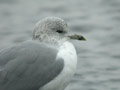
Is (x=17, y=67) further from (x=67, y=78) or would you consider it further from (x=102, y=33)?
(x=102, y=33)

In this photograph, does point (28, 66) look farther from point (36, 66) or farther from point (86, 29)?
point (86, 29)

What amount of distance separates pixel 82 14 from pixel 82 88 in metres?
3.17

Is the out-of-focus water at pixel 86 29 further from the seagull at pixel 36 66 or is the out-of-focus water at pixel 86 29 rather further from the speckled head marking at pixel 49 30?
the seagull at pixel 36 66

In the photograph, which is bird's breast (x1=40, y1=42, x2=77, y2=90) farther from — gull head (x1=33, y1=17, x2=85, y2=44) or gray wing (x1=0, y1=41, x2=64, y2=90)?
gull head (x1=33, y1=17, x2=85, y2=44)

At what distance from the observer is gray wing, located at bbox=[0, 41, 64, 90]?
6.39m

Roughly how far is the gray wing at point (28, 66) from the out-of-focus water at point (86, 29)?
2.29 m

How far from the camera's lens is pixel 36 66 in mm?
6488

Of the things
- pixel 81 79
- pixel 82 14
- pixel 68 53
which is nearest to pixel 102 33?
pixel 82 14

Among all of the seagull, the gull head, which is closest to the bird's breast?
the seagull

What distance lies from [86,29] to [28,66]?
471 centimetres

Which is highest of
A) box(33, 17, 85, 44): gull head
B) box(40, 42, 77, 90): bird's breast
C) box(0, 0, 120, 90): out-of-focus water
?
box(0, 0, 120, 90): out-of-focus water

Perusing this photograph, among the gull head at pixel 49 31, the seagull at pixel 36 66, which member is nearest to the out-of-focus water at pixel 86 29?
the gull head at pixel 49 31

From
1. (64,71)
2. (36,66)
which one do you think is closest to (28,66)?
(36,66)

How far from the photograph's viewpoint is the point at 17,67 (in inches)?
253
